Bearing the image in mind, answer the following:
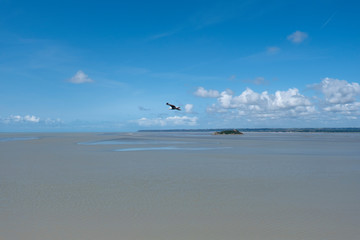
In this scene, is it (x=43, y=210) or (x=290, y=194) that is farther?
(x=290, y=194)

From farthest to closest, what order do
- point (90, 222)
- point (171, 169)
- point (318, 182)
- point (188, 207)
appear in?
point (171, 169) → point (318, 182) → point (188, 207) → point (90, 222)

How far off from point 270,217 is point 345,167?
1267 cm

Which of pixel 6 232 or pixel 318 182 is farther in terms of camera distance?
pixel 318 182

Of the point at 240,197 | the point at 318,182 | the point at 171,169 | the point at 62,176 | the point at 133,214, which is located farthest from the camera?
the point at 171,169

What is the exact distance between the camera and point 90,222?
818 centimetres

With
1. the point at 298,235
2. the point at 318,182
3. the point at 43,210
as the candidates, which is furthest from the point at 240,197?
the point at 43,210

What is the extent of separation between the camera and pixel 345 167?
18.5m

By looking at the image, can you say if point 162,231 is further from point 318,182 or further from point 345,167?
point 345,167

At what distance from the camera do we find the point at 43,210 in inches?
365

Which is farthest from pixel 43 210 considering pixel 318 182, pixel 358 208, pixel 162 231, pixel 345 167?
pixel 345 167

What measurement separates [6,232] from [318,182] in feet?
41.6

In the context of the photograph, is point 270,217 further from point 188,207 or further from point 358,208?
point 358,208

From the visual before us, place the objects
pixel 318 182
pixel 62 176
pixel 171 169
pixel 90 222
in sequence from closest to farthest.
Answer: pixel 90 222, pixel 318 182, pixel 62 176, pixel 171 169

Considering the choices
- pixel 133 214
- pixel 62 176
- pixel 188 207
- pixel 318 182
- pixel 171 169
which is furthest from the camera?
pixel 171 169
